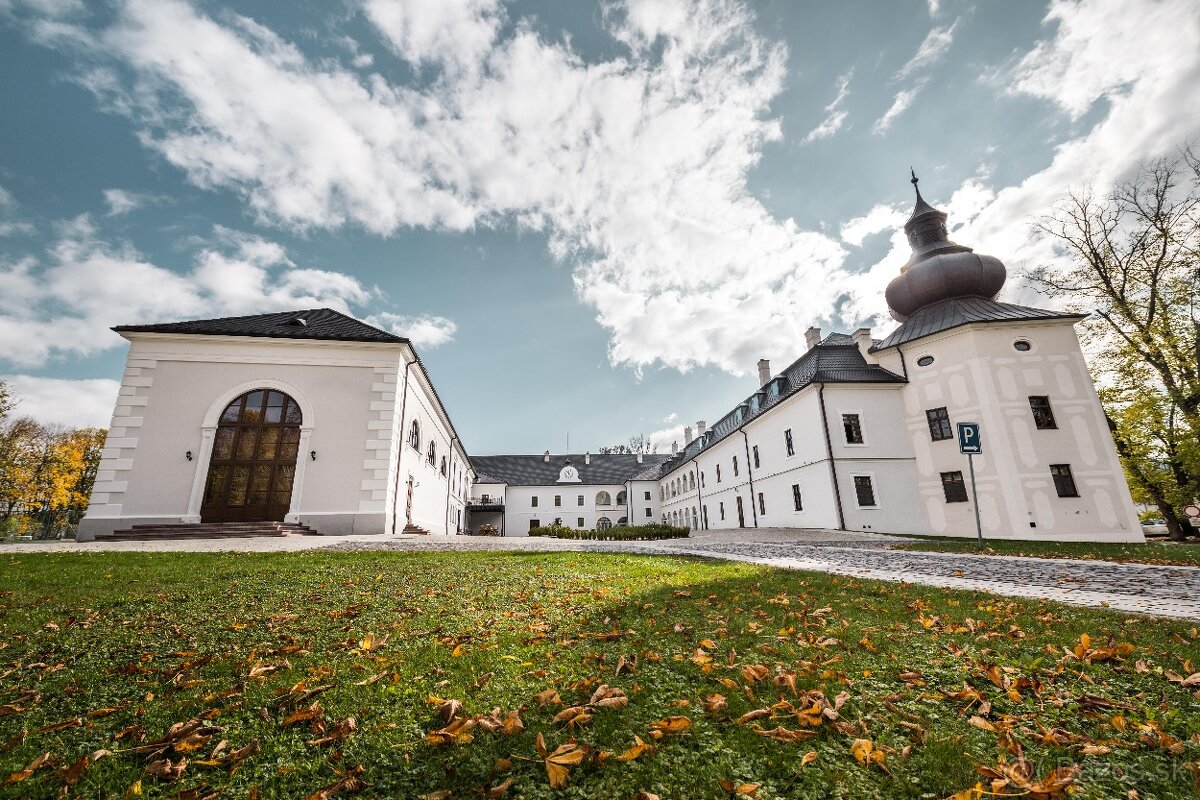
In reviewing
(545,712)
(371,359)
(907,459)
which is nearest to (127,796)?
(545,712)

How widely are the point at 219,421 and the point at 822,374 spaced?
2318 cm

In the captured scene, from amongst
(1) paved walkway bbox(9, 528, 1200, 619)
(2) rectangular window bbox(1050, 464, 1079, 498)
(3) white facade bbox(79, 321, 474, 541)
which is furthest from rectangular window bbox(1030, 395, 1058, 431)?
(3) white facade bbox(79, 321, 474, 541)

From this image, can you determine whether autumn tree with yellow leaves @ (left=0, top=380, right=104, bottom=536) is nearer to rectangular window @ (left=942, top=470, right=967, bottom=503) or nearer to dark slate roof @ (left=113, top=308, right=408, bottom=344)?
dark slate roof @ (left=113, top=308, right=408, bottom=344)

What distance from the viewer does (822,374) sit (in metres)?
22.2

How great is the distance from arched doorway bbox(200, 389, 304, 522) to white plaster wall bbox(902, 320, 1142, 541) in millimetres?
24469

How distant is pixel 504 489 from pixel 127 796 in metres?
51.1

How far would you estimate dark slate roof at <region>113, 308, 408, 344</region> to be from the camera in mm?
14930

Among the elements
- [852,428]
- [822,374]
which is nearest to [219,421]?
[822,374]

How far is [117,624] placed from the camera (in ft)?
13.0

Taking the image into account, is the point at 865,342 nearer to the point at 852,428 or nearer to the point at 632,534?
the point at 852,428

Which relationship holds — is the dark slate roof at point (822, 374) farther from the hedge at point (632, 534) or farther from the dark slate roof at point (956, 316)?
the hedge at point (632, 534)

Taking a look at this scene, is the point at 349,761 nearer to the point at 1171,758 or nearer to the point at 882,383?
the point at 1171,758

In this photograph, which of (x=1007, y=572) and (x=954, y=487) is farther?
(x=954, y=487)

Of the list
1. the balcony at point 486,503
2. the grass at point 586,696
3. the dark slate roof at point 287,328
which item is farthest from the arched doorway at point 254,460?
the balcony at point 486,503
